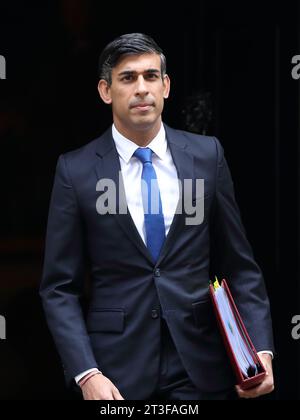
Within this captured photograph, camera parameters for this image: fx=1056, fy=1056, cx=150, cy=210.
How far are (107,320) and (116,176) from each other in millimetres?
531

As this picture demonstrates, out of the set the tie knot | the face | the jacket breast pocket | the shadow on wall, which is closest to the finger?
the jacket breast pocket

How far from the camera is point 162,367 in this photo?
12.6 ft

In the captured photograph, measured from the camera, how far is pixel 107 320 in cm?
388

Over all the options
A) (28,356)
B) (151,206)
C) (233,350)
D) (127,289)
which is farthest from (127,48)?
(28,356)

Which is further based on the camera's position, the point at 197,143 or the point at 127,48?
the point at 197,143

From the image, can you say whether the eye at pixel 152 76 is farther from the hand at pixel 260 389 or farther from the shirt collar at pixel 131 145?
the hand at pixel 260 389

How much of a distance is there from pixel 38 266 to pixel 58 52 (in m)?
1.04

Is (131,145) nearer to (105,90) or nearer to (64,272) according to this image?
(105,90)

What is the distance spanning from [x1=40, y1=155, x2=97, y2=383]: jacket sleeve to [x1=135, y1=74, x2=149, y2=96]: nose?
15.6 inches

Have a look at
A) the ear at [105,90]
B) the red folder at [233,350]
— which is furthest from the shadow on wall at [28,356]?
the red folder at [233,350]

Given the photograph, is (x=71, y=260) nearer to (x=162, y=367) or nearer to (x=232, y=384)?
(x=162, y=367)

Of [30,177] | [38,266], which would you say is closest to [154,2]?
[30,177]

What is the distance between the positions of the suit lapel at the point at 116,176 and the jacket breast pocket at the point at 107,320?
0.24m

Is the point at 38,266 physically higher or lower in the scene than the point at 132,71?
lower
